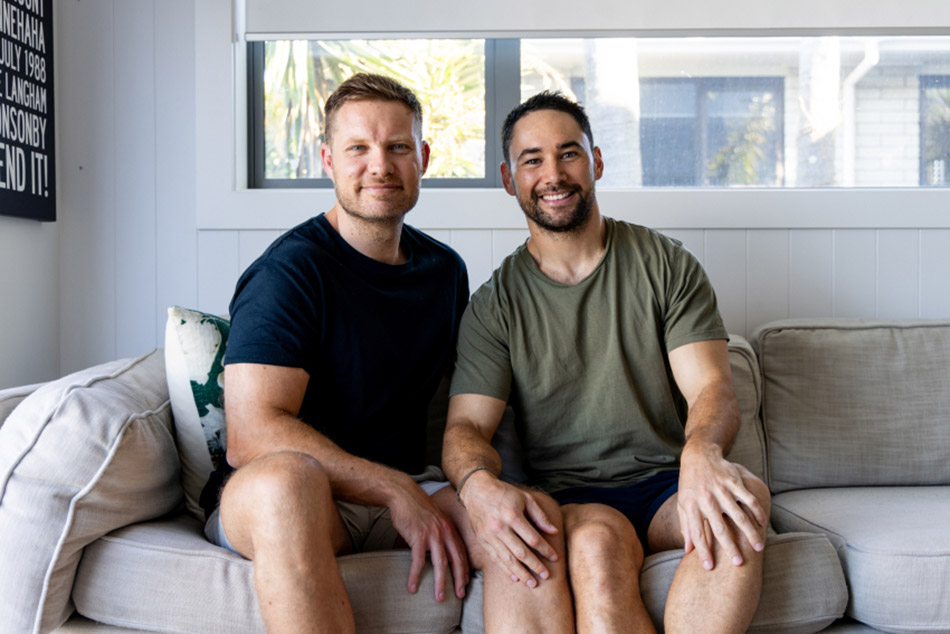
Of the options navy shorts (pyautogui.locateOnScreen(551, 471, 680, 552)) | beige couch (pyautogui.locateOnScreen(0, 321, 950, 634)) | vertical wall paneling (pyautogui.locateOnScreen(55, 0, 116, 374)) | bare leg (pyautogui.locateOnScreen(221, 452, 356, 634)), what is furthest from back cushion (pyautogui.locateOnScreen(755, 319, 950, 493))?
vertical wall paneling (pyautogui.locateOnScreen(55, 0, 116, 374))

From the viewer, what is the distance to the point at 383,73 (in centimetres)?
251

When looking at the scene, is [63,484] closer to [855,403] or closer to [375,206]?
[375,206]

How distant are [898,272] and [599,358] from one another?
1.21 meters

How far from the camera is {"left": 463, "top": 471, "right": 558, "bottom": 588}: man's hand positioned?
133 centimetres

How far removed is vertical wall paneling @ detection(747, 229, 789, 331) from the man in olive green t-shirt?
0.74 metres

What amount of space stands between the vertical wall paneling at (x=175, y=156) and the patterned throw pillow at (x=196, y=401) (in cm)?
79

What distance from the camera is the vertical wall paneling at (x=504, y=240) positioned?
2.41 metres

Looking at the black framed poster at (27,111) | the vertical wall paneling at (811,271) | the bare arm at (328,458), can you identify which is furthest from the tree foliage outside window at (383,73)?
the bare arm at (328,458)

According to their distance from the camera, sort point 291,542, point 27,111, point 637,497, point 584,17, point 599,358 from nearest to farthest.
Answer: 1. point 291,542
2. point 637,497
3. point 599,358
4. point 27,111
5. point 584,17

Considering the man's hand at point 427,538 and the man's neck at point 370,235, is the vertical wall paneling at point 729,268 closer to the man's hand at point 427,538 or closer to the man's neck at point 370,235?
the man's neck at point 370,235

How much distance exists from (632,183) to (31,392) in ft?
5.68

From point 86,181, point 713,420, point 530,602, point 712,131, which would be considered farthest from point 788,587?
point 86,181

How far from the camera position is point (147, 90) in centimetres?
241

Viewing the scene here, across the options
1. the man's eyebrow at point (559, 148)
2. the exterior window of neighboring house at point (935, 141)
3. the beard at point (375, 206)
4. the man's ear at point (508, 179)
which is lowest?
the beard at point (375, 206)
